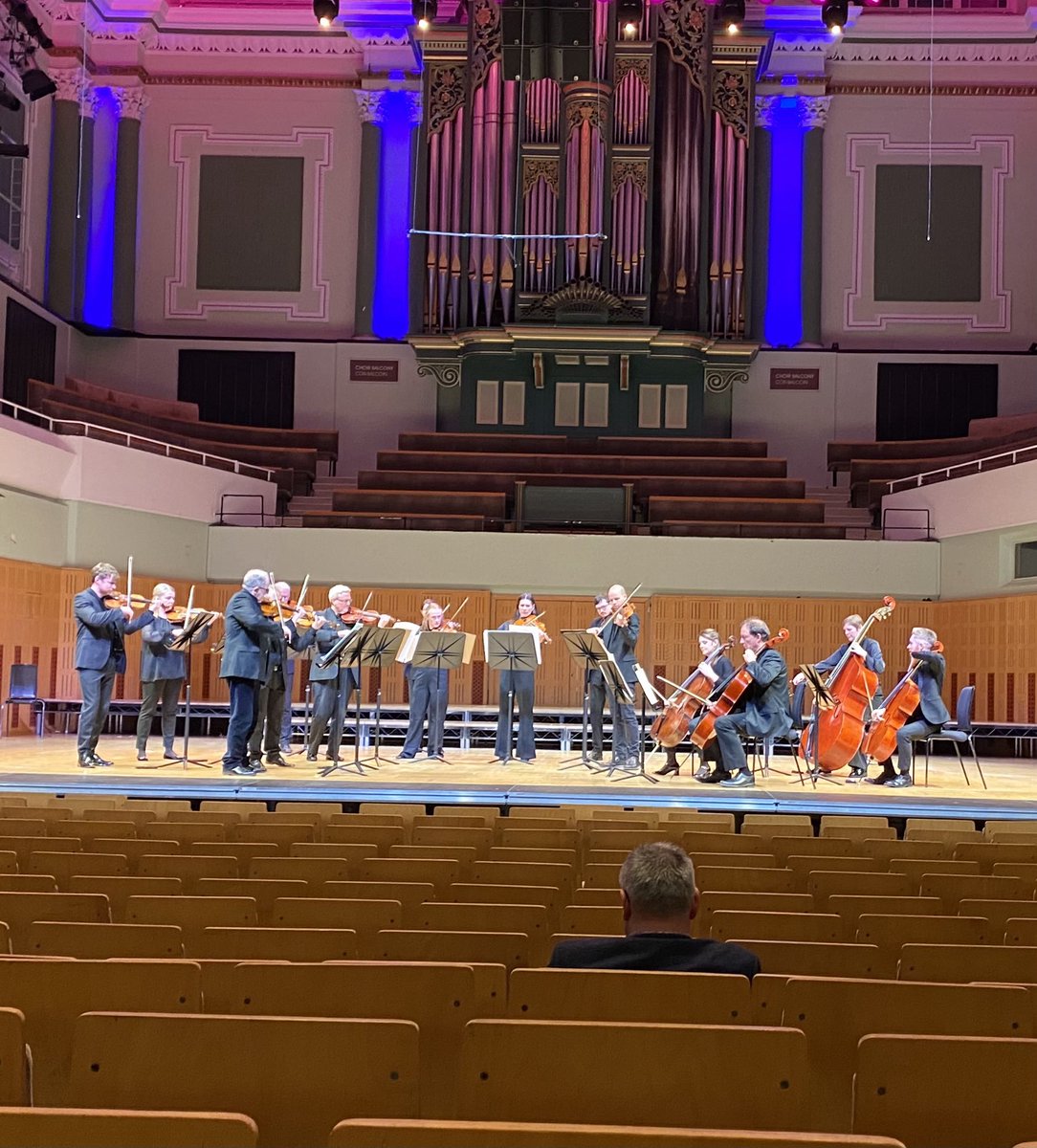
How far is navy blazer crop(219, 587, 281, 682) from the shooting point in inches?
377

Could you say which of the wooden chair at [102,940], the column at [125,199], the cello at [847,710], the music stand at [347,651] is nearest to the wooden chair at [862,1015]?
the wooden chair at [102,940]

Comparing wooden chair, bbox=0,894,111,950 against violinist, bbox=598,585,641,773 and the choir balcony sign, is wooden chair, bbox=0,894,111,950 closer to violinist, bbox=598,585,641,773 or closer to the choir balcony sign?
violinist, bbox=598,585,641,773

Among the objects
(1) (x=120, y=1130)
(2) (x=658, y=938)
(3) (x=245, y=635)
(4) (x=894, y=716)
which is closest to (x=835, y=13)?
(4) (x=894, y=716)

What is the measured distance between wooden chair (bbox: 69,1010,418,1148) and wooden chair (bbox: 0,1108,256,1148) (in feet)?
1.07

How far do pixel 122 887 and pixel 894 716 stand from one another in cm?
732

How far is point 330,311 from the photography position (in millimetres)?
22625

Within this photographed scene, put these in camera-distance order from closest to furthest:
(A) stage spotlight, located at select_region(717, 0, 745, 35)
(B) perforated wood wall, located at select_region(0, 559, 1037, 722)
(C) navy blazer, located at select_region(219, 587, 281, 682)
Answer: (C) navy blazer, located at select_region(219, 587, 281, 682), (B) perforated wood wall, located at select_region(0, 559, 1037, 722), (A) stage spotlight, located at select_region(717, 0, 745, 35)

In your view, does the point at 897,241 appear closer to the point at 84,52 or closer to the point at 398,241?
the point at 398,241

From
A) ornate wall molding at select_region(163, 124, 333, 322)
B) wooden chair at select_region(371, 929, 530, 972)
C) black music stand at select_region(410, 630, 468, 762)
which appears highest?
ornate wall molding at select_region(163, 124, 333, 322)

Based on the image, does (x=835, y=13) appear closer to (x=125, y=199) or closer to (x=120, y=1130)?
(x=125, y=199)

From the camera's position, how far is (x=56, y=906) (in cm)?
353

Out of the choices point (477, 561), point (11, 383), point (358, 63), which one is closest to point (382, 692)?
point (477, 561)

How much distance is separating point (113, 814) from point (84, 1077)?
423 cm

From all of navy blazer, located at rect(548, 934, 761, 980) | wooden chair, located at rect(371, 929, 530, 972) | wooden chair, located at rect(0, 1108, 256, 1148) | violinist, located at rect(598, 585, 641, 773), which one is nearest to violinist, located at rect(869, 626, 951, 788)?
violinist, located at rect(598, 585, 641, 773)
